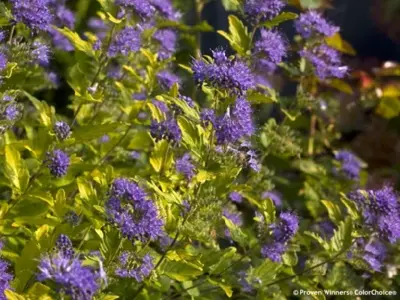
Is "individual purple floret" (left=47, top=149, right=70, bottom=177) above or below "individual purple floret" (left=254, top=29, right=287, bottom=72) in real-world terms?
below

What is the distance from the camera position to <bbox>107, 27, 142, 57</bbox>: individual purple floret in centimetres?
249

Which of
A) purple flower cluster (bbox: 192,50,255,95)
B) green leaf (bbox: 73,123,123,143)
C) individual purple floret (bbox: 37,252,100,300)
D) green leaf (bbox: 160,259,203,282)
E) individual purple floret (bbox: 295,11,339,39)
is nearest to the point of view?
individual purple floret (bbox: 37,252,100,300)

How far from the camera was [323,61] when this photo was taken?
2.97 m

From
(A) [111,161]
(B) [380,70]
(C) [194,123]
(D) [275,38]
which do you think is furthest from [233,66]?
(B) [380,70]

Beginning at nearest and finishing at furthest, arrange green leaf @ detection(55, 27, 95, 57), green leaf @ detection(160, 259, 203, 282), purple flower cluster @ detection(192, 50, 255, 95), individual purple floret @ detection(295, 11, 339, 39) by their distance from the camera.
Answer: purple flower cluster @ detection(192, 50, 255, 95)
green leaf @ detection(160, 259, 203, 282)
green leaf @ detection(55, 27, 95, 57)
individual purple floret @ detection(295, 11, 339, 39)

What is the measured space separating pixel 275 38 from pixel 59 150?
94cm

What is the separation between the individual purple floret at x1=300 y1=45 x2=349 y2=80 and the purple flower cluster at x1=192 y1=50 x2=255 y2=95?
1.01m

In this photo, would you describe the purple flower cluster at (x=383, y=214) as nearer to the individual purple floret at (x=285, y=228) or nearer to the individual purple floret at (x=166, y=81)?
the individual purple floret at (x=285, y=228)

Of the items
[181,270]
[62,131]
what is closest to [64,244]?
[181,270]

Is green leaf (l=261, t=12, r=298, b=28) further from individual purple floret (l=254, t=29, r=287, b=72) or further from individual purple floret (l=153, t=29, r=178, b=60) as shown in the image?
individual purple floret (l=153, t=29, r=178, b=60)

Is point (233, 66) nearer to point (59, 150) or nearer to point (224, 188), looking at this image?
point (224, 188)

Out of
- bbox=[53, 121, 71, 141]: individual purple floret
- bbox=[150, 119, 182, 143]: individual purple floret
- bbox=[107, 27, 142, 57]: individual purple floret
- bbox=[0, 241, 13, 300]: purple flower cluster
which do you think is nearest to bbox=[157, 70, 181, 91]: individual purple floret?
bbox=[107, 27, 142, 57]: individual purple floret

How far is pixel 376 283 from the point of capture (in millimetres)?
3064

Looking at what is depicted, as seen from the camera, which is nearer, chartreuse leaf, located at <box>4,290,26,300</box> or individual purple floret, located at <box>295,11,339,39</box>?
chartreuse leaf, located at <box>4,290,26,300</box>
